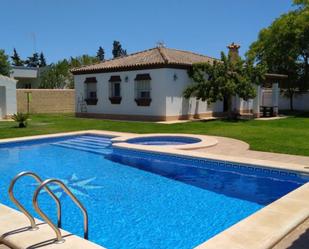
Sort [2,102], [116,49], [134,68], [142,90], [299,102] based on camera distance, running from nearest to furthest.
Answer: [134,68], [142,90], [2,102], [299,102], [116,49]

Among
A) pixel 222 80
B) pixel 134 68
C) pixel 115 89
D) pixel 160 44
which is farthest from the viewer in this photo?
pixel 160 44

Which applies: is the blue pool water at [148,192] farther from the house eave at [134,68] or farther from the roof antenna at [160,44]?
the roof antenna at [160,44]

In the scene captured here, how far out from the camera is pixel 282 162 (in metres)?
9.41

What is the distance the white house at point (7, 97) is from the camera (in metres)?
24.3

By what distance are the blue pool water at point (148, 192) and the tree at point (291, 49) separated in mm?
22041

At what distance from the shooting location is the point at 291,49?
30.5 metres

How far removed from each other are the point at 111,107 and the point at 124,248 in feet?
66.2

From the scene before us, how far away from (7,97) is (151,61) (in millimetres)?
10509

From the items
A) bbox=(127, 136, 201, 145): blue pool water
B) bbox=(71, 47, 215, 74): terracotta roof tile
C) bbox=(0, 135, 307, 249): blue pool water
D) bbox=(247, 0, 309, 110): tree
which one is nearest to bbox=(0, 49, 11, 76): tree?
bbox=(71, 47, 215, 74): terracotta roof tile

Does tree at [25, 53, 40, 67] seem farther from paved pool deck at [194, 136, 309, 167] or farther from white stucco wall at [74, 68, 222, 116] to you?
paved pool deck at [194, 136, 309, 167]

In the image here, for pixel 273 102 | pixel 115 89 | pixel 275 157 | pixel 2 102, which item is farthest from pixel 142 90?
pixel 275 157

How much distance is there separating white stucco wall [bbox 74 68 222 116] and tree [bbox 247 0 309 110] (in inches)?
374

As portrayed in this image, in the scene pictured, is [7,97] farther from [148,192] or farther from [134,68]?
[148,192]

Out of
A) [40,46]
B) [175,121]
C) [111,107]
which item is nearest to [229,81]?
[175,121]
